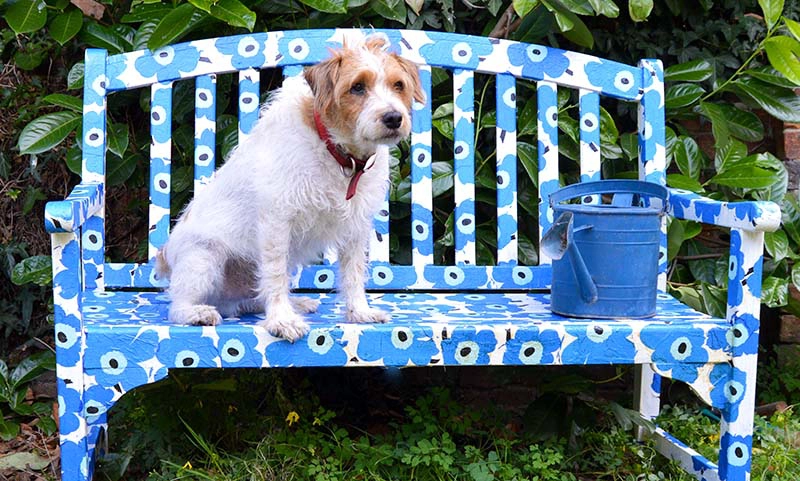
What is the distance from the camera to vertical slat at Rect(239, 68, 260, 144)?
347 centimetres

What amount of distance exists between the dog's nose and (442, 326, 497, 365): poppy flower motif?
1.97ft

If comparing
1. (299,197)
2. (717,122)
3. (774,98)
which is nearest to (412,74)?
(299,197)

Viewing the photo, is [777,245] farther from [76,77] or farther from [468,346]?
[76,77]

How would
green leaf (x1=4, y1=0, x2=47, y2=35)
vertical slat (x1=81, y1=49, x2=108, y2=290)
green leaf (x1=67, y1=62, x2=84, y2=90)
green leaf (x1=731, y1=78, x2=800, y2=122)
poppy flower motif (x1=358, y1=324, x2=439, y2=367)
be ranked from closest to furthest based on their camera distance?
poppy flower motif (x1=358, y1=324, x2=439, y2=367)
vertical slat (x1=81, y1=49, x2=108, y2=290)
green leaf (x1=4, y1=0, x2=47, y2=35)
green leaf (x1=67, y1=62, x2=84, y2=90)
green leaf (x1=731, y1=78, x2=800, y2=122)

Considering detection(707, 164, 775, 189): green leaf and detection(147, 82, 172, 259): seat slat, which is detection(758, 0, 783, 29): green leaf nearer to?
detection(707, 164, 775, 189): green leaf

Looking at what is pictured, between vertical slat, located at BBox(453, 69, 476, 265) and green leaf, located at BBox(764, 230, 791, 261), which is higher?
vertical slat, located at BBox(453, 69, 476, 265)

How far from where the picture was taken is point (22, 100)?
4.00 metres

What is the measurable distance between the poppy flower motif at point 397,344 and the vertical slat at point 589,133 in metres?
1.17

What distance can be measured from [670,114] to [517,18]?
749mm

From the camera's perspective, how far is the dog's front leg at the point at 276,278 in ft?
8.80

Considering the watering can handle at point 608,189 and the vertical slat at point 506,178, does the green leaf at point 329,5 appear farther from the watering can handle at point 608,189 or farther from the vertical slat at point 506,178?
the watering can handle at point 608,189

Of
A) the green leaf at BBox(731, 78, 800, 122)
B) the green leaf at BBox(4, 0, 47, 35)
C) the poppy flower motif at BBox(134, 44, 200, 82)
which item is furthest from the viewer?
the green leaf at BBox(731, 78, 800, 122)

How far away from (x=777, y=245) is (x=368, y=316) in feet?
5.91

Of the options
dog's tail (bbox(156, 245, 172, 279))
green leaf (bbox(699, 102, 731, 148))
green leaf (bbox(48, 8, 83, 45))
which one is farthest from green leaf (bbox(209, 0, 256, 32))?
green leaf (bbox(699, 102, 731, 148))
